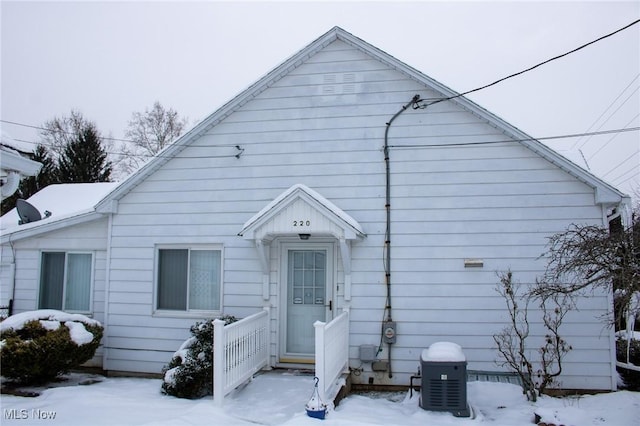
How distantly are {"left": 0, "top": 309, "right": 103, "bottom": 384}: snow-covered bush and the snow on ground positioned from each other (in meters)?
0.52

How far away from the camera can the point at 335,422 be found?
5.80 metres

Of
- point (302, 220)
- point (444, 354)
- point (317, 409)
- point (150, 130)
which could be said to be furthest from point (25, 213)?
point (150, 130)

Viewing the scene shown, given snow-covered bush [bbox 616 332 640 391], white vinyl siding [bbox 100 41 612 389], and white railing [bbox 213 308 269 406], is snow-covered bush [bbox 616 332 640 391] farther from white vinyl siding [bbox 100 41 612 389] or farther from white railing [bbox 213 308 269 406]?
white railing [bbox 213 308 269 406]

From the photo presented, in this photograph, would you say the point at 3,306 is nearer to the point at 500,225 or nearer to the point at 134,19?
the point at 134,19

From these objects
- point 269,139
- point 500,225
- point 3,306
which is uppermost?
point 269,139

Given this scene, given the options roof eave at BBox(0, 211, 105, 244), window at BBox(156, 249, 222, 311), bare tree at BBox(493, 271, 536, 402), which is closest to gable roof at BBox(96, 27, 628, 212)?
roof eave at BBox(0, 211, 105, 244)

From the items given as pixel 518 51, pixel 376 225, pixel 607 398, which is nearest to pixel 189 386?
Answer: pixel 376 225

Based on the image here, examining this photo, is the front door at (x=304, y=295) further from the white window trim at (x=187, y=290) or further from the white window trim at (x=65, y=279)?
the white window trim at (x=65, y=279)

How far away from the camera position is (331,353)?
6773 mm

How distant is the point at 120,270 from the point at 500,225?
285 inches

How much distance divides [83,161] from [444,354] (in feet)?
91.7

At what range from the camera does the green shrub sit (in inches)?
307

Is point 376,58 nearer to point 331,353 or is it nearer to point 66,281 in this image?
point 331,353

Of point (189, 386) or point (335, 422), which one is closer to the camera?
point (335, 422)
